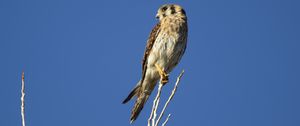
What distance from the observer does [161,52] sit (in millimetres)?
6895

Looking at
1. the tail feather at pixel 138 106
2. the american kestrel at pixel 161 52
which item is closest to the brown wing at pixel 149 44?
the american kestrel at pixel 161 52

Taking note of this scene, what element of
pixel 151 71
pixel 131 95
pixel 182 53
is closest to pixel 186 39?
pixel 182 53

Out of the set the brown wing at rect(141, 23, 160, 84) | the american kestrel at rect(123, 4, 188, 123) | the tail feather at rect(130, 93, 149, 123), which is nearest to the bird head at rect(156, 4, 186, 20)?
the american kestrel at rect(123, 4, 188, 123)

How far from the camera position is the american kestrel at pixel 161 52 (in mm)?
6879

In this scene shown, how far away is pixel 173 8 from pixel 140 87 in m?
1.40

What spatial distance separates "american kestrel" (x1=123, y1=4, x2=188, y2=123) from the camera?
6.88m

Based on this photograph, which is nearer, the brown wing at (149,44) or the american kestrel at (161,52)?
the american kestrel at (161,52)

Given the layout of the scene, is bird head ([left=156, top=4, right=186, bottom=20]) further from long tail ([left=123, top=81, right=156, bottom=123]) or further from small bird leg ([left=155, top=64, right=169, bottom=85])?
long tail ([left=123, top=81, right=156, bottom=123])

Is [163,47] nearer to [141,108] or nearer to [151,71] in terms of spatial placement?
[151,71]

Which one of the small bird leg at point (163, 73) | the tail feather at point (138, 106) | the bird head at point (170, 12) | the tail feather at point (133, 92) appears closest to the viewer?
the small bird leg at point (163, 73)

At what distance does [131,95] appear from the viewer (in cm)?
698

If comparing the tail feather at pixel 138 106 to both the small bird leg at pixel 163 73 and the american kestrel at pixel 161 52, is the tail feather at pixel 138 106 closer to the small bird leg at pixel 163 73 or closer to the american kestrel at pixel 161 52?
the american kestrel at pixel 161 52

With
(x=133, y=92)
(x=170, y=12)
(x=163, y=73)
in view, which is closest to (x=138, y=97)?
(x=133, y=92)

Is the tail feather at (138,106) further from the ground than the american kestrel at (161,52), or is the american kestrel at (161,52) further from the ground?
the american kestrel at (161,52)
